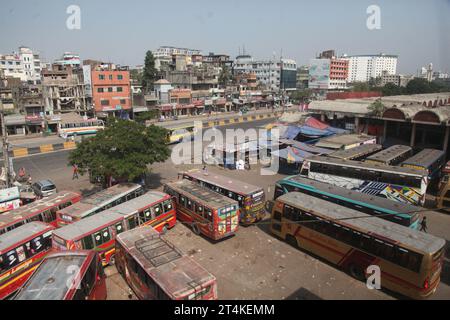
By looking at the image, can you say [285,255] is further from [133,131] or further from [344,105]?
[344,105]

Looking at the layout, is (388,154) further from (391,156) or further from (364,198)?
(364,198)

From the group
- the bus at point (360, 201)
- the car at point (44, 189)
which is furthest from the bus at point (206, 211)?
the car at point (44, 189)

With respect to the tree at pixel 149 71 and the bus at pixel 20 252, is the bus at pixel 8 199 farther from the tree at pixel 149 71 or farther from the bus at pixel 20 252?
the tree at pixel 149 71

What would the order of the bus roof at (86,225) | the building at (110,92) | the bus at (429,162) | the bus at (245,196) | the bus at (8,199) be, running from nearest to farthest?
the bus roof at (86,225) < the bus at (245,196) < the bus at (8,199) < the bus at (429,162) < the building at (110,92)

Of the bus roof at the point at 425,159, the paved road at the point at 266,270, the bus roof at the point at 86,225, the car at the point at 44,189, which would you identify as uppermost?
the bus roof at the point at 425,159

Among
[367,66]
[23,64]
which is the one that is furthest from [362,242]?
[367,66]

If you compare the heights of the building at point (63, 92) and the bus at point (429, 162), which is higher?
the building at point (63, 92)
